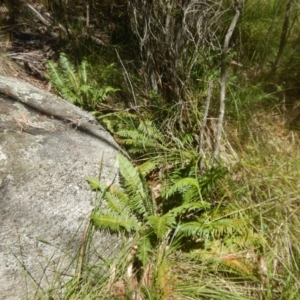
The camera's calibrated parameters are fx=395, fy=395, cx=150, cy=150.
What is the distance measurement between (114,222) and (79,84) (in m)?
1.56

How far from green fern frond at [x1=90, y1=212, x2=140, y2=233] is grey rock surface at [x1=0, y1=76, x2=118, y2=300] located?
3.0 inches

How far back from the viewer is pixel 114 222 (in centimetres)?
247

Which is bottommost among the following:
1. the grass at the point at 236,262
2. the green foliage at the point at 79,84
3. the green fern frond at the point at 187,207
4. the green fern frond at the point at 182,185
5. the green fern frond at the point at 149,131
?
the grass at the point at 236,262

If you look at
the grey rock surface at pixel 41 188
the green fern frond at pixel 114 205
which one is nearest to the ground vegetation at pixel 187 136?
the green fern frond at pixel 114 205

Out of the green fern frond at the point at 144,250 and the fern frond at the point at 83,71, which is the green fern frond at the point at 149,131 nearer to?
the fern frond at the point at 83,71

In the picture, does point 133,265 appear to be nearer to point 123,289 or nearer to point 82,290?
point 123,289

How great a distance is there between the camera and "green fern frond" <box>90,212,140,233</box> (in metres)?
2.42

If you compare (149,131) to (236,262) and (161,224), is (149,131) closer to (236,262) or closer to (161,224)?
(161,224)

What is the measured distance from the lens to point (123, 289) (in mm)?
2426

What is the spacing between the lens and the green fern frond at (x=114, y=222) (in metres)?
2.42

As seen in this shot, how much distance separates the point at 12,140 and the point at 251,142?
1820mm

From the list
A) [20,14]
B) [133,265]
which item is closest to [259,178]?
[133,265]

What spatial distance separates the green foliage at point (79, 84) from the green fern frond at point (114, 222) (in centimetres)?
127

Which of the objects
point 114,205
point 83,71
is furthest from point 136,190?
point 83,71
